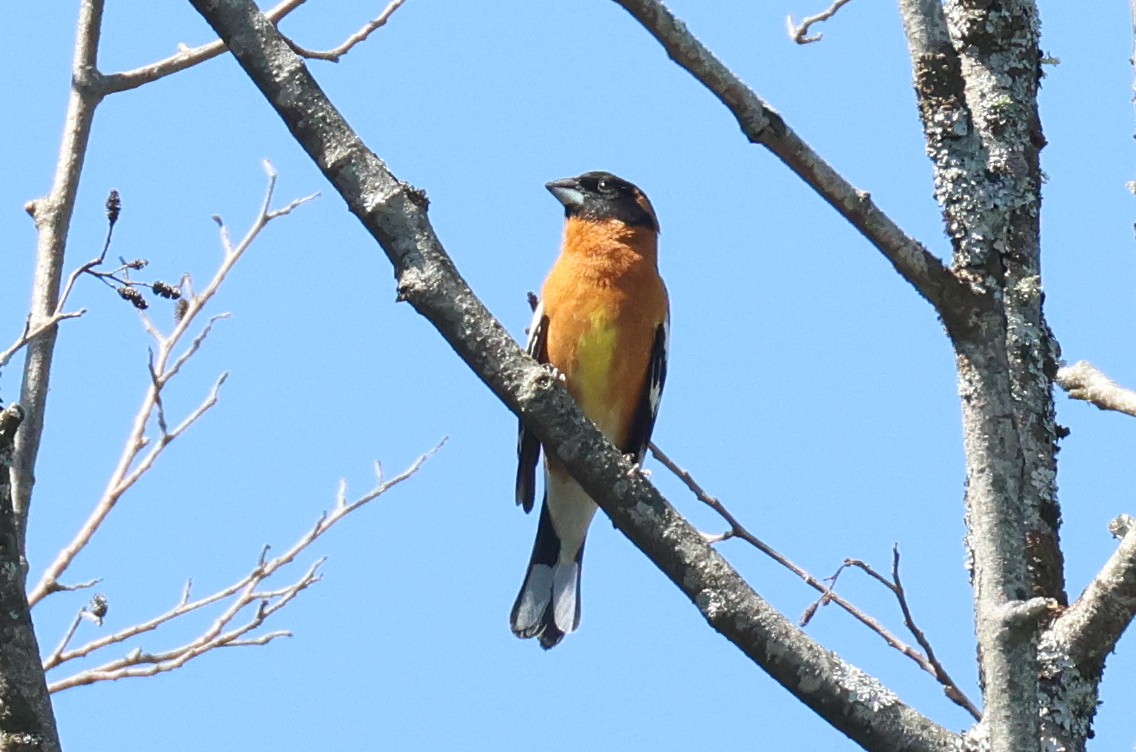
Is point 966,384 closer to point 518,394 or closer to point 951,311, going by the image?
point 951,311

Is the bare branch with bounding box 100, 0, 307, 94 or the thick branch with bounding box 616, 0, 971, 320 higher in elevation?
the bare branch with bounding box 100, 0, 307, 94

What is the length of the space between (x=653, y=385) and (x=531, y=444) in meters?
0.63

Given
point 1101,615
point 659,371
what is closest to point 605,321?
point 659,371

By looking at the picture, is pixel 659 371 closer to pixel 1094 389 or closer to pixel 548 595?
pixel 548 595

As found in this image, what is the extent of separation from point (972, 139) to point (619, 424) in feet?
10.3

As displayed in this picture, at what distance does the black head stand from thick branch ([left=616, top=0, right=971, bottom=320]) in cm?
365

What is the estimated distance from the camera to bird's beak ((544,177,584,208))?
7.32 metres

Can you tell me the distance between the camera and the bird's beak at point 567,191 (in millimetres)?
7316

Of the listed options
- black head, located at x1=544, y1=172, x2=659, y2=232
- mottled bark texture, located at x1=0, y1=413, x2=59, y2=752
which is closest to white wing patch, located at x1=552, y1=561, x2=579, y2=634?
black head, located at x1=544, y1=172, x2=659, y2=232

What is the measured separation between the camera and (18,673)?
9.59 ft

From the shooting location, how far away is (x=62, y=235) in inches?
164

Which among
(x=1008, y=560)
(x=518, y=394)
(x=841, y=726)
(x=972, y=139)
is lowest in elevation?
(x=841, y=726)

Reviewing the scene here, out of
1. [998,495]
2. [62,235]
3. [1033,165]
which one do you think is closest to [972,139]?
[1033,165]

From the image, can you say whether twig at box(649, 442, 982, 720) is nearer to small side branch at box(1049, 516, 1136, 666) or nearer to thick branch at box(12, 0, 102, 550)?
small side branch at box(1049, 516, 1136, 666)
